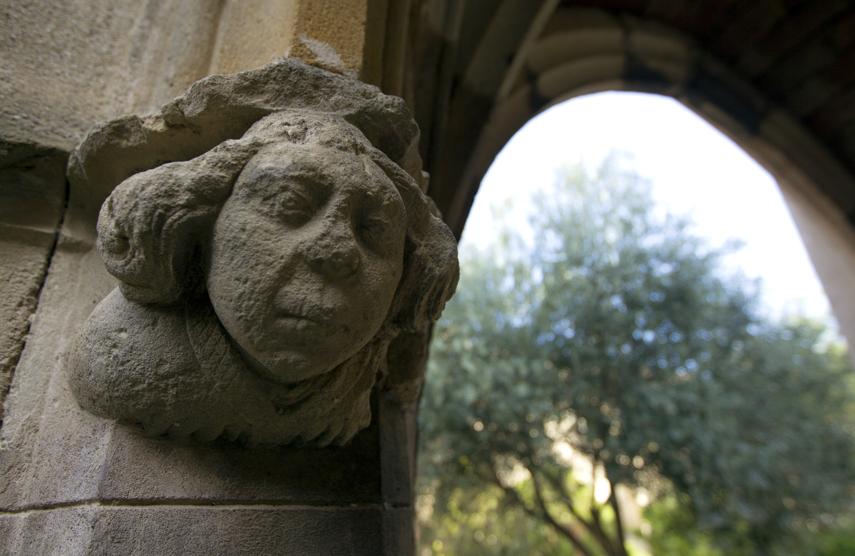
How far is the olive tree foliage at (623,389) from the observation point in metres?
4.43

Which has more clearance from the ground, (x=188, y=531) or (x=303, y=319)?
(x=303, y=319)

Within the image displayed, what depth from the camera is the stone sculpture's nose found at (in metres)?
0.55

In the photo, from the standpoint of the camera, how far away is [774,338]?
5531mm

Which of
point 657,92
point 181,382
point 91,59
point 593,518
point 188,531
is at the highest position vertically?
point 657,92

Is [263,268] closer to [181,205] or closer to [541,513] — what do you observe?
[181,205]

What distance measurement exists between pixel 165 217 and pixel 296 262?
0.15m

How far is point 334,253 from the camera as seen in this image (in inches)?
21.5

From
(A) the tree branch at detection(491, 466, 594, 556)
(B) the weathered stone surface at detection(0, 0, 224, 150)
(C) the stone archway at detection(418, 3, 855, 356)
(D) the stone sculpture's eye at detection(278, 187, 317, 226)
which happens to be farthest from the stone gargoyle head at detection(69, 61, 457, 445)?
(A) the tree branch at detection(491, 466, 594, 556)

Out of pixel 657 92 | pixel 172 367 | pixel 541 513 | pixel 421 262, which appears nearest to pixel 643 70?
pixel 657 92

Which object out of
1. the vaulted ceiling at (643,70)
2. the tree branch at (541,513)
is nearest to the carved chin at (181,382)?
the vaulted ceiling at (643,70)

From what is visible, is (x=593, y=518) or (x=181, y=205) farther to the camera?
(x=593, y=518)

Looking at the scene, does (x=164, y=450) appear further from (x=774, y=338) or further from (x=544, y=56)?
(x=774, y=338)

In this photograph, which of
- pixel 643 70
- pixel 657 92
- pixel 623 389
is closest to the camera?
pixel 643 70

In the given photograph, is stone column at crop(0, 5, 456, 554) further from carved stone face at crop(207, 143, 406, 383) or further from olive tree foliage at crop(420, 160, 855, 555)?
olive tree foliage at crop(420, 160, 855, 555)
